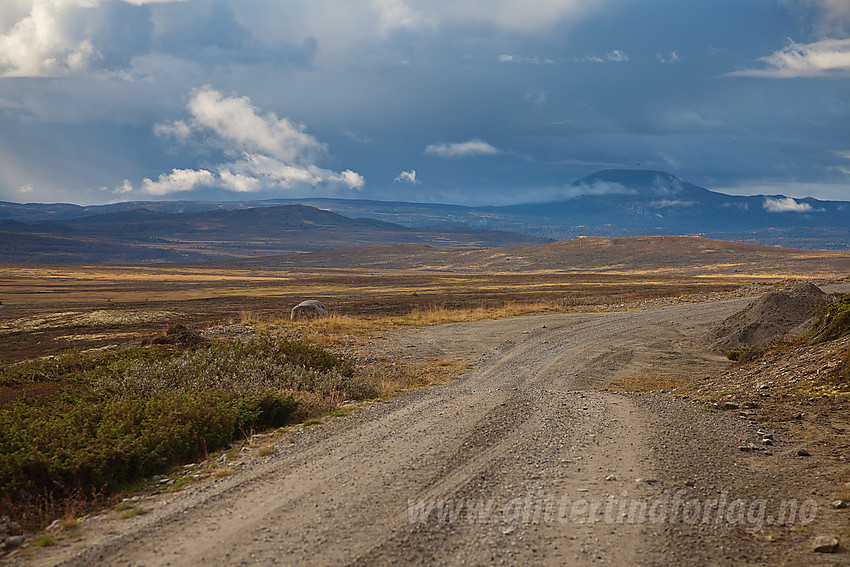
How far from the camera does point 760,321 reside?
76.0 ft

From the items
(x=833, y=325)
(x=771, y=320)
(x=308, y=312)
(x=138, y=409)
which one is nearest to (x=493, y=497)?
(x=138, y=409)

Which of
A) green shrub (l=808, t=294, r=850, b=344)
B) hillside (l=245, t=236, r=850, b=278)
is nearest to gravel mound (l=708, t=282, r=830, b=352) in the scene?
green shrub (l=808, t=294, r=850, b=344)

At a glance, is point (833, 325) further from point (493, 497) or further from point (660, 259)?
point (660, 259)

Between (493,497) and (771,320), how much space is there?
20.3 meters

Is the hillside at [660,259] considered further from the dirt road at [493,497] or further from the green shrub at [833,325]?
the dirt road at [493,497]

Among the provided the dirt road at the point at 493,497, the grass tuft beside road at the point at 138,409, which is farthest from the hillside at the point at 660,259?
the dirt road at the point at 493,497

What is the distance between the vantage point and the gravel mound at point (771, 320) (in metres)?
22.4

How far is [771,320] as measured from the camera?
906 inches

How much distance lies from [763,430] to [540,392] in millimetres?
4677

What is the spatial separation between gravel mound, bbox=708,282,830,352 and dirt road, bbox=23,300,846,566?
12.8 meters

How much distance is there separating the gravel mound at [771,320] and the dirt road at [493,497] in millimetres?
12842

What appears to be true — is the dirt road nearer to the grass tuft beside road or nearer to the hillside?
the grass tuft beside road

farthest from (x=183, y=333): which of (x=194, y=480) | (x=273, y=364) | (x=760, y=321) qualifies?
(x=760, y=321)

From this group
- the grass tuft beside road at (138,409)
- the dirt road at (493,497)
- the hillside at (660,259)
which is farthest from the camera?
the hillside at (660,259)
